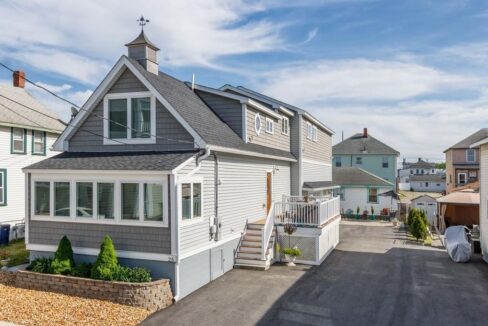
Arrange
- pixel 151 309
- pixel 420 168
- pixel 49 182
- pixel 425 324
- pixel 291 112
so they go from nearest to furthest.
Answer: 1. pixel 425 324
2. pixel 151 309
3. pixel 49 182
4. pixel 291 112
5. pixel 420 168

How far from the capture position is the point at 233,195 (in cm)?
1523

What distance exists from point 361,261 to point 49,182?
12526 millimetres

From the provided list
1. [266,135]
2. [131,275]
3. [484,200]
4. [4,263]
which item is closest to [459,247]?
[484,200]

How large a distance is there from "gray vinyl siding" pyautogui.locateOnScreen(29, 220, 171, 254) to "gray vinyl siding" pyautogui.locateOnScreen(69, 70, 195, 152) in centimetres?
291

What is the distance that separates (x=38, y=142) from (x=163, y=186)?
559 inches

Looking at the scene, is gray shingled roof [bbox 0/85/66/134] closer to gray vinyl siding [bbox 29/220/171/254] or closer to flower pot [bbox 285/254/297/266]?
gray vinyl siding [bbox 29/220/171/254]

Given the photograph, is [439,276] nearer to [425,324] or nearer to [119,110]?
[425,324]

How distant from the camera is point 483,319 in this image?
9.92 meters

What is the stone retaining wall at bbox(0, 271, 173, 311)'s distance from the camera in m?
10.5

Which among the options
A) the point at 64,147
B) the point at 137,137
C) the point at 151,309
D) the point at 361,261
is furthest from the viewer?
the point at 361,261

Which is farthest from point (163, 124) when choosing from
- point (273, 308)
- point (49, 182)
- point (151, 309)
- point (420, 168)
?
point (420, 168)

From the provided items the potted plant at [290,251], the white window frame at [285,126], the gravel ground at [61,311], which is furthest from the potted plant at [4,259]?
the white window frame at [285,126]

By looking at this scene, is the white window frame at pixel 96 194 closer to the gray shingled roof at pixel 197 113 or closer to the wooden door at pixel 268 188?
the gray shingled roof at pixel 197 113

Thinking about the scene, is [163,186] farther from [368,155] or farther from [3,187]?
[368,155]
